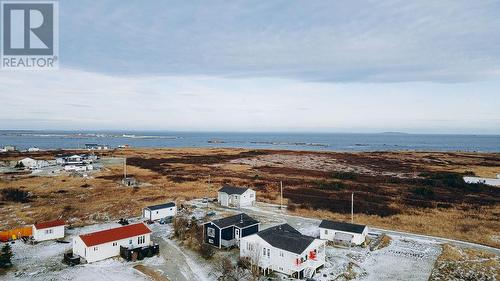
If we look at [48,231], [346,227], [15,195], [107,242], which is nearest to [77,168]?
[15,195]

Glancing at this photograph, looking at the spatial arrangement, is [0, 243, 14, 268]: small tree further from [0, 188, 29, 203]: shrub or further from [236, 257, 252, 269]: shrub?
[0, 188, 29, 203]: shrub

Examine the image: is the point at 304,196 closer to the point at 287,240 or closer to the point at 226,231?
the point at 226,231

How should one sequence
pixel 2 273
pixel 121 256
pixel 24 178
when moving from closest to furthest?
pixel 2 273
pixel 121 256
pixel 24 178

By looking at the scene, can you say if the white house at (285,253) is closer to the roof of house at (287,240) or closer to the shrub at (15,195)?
the roof of house at (287,240)

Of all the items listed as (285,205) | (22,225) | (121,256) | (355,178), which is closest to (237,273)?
(121,256)

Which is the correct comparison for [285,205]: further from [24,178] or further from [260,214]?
[24,178]
